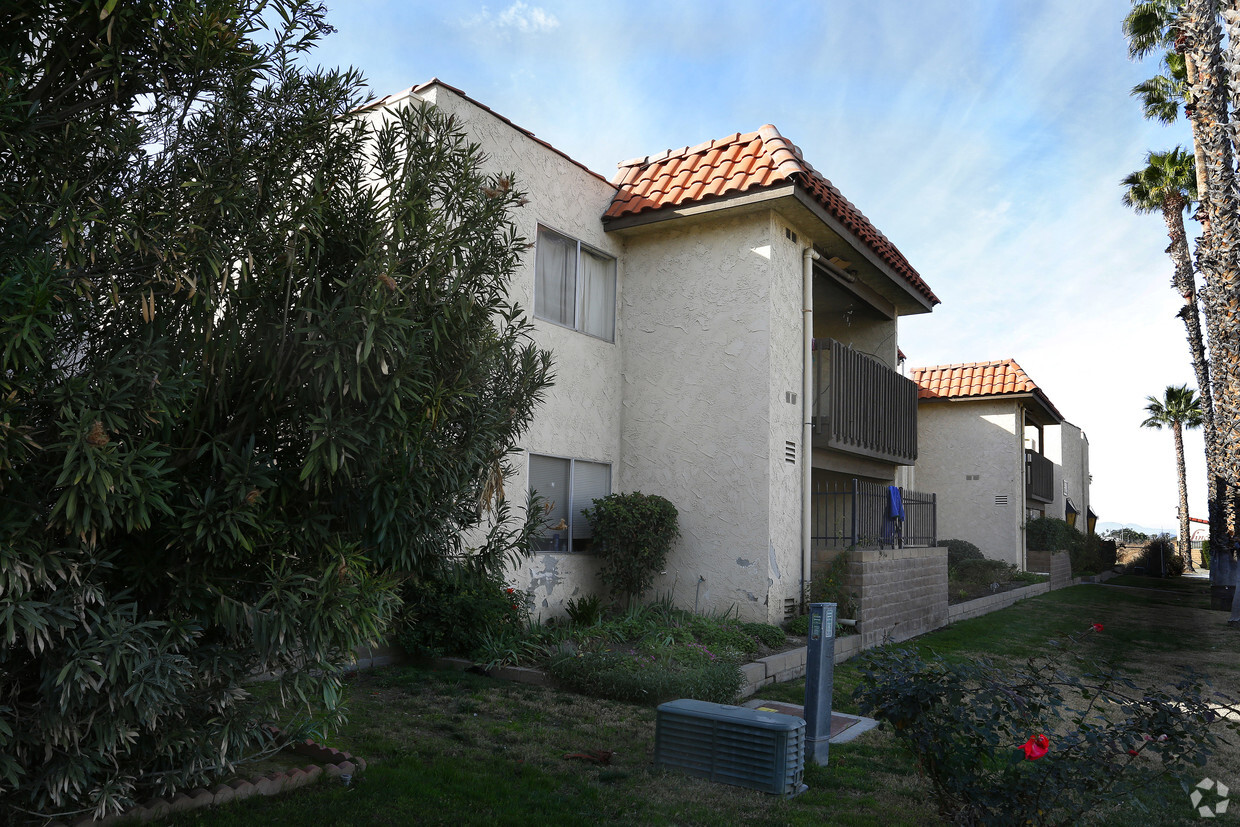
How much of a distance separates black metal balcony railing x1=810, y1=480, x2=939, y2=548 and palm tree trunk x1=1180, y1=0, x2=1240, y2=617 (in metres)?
6.19

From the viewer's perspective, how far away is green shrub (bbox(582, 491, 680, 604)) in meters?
10.3

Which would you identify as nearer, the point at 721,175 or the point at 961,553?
the point at 721,175

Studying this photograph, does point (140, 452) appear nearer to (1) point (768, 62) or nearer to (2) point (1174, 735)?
(2) point (1174, 735)

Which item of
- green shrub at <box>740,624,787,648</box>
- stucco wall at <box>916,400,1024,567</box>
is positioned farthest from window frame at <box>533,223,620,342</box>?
stucco wall at <box>916,400,1024,567</box>

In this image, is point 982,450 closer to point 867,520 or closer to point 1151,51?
point 1151,51

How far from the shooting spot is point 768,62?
11711 millimetres

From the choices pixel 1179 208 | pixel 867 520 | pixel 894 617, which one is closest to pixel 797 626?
pixel 894 617

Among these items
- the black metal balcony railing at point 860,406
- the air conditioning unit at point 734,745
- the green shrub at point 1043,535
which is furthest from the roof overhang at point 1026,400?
the air conditioning unit at point 734,745

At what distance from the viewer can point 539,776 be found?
531 cm

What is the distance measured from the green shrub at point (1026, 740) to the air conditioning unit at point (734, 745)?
2.54 ft

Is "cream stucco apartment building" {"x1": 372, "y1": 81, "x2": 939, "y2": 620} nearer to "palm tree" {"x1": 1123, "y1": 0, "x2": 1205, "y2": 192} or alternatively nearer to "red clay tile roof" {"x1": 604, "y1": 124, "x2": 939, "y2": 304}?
"red clay tile roof" {"x1": 604, "y1": 124, "x2": 939, "y2": 304}

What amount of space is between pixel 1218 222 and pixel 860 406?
27.9 ft

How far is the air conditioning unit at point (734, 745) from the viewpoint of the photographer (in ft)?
16.9

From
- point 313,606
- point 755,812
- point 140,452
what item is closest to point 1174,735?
point 755,812
